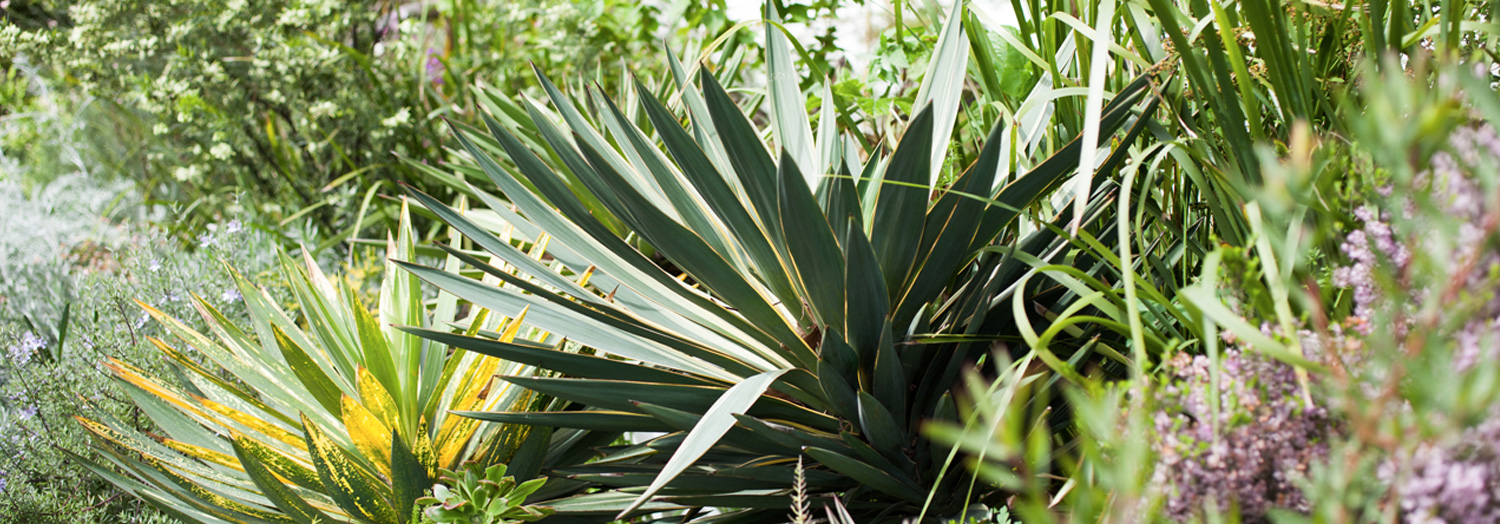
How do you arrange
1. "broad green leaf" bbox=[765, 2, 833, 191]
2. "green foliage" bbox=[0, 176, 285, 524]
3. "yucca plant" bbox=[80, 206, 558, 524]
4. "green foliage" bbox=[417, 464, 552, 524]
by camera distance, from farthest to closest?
"green foliage" bbox=[0, 176, 285, 524], "broad green leaf" bbox=[765, 2, 833, 191], "yucca plant" bbox=[80, 206, 558, 524], "green foliage" bbox=[417, 464, 552, 524]

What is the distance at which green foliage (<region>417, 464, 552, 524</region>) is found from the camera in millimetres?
939

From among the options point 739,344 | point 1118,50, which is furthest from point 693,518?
point 1118,50

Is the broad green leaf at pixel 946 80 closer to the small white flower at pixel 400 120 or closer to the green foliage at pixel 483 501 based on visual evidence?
the green foliage at pixel 483 501

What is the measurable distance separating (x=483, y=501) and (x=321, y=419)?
0.45 m

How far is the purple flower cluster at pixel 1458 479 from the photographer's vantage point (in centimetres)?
42

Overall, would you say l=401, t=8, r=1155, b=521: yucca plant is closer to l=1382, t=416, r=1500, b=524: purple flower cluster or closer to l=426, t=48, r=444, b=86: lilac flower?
l=1382, t=416, r=1500, b=524: purple flower cluster

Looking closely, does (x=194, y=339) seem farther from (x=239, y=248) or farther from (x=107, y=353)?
(x=239, y=248)

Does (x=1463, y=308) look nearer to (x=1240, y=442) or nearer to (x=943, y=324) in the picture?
(x=1240, y=442)

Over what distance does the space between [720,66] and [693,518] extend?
1437 millimetres

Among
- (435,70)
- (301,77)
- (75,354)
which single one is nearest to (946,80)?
(75,354)

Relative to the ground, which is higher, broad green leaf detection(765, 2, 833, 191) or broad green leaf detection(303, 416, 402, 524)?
broad green leaf detection(765, 2, 833, 191)

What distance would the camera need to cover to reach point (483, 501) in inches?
Answer: 37.6

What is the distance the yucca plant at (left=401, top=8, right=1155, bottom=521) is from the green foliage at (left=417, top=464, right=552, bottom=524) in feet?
0.26

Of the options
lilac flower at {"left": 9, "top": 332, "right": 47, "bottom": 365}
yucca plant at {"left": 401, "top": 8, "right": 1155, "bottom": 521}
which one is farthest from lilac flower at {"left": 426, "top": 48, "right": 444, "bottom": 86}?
yucca plant at {"left": 401, "top": 8, "right": 1155, "bottom": 521}
